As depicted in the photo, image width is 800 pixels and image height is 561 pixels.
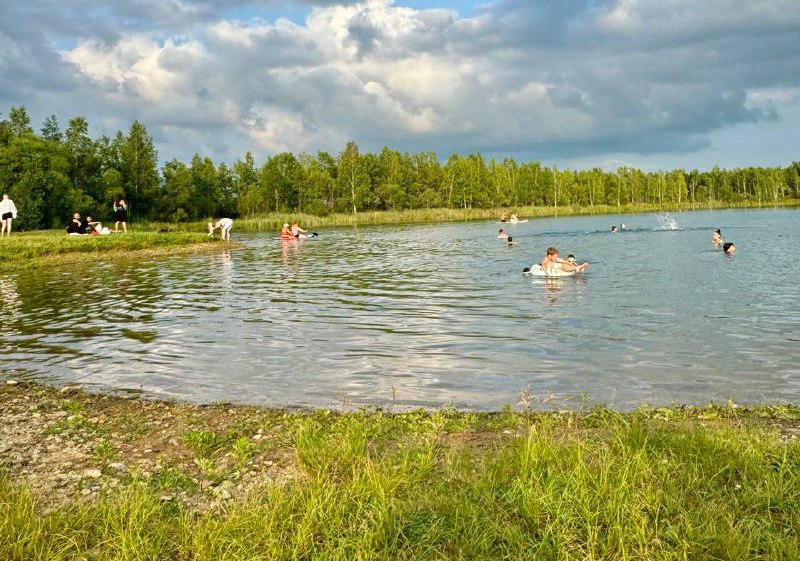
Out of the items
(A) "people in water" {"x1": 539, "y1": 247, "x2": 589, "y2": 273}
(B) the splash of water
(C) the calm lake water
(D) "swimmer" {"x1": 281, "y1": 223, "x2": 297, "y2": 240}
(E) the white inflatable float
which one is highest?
(D) "swimmer" {"x1": 281, "y1": 223, "x2": 297, "y2": 240}

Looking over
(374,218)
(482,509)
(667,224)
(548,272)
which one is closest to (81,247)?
(548,272)

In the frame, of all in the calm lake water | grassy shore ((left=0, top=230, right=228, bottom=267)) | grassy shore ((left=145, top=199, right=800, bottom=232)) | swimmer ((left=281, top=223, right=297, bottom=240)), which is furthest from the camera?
grassy shore ((left=145, top=199, right=800, bottom=232))

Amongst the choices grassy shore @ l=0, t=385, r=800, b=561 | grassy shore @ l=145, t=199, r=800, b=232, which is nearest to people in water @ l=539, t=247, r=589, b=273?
grassy shore @ l=0, t=385, r=800, b=561

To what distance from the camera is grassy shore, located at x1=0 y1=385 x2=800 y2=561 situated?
474 cm

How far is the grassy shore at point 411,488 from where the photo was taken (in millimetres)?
4738

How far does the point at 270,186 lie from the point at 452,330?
357ft

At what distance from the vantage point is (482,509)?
516 cm

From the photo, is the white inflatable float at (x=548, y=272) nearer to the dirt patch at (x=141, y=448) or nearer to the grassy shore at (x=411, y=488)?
the grassy shore at (x=411, y=488)

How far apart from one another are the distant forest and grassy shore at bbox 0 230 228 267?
88.4 ft

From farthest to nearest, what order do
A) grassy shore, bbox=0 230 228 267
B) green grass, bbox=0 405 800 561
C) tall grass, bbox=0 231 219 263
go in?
tall grass, bbox=0 231 219 263, grassy shore, bbox=0 230 228 267, green grass, bbox=0 405 800 561

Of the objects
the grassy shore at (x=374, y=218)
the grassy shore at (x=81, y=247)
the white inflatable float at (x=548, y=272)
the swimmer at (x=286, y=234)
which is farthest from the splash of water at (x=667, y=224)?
the grassy shore at (x=81, y=247)

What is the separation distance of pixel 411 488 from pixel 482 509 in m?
0.85

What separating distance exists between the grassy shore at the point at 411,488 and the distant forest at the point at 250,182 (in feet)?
215

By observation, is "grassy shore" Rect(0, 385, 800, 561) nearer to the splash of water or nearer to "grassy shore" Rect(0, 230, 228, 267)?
"grassy shore" Rect(0, 230, 228, 267)
